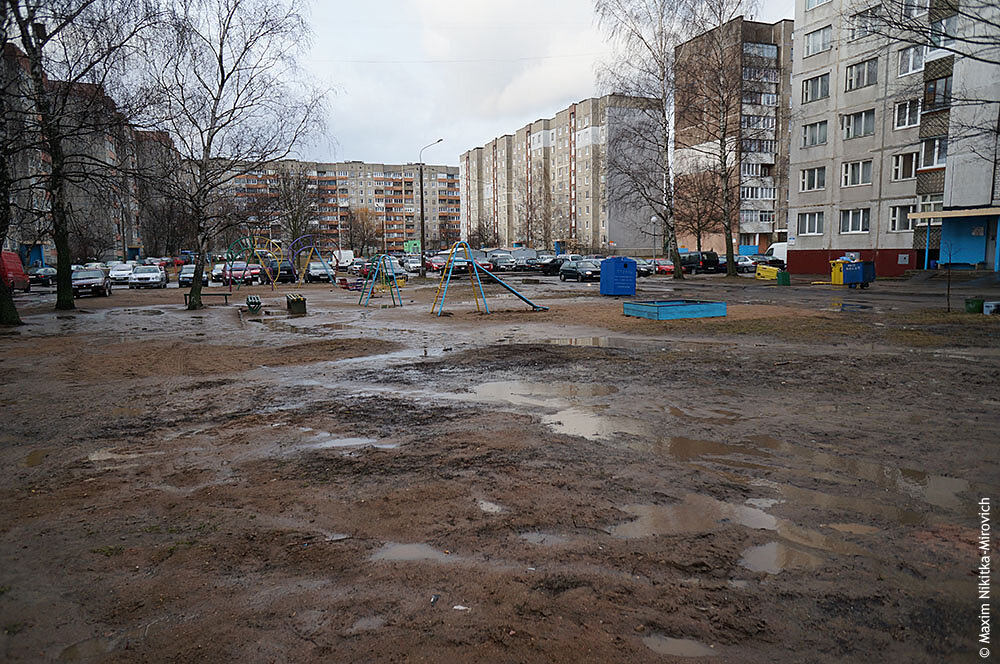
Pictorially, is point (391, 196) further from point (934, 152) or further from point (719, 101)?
point (934, 152)

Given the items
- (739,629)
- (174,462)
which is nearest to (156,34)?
(174,462)

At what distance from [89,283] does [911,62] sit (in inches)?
1827

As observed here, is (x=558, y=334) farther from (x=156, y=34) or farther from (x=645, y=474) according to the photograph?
(x=156, y=34)

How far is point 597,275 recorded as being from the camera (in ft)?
131

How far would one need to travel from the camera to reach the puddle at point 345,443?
6.54 m

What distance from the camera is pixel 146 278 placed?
1770 inches

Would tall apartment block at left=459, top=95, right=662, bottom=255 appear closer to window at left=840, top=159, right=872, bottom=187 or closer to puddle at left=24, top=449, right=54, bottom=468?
window at left=840, top=159, right=872, bottom=187

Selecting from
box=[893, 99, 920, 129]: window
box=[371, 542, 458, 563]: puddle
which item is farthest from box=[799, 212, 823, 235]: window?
box=[371, 542, 458, 563]: puddle

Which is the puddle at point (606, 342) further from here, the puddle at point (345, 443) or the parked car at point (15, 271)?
the parked car at point (15, 271)

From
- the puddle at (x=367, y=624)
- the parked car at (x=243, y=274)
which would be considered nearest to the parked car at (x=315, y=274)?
the parked car at (x=243, y=274)

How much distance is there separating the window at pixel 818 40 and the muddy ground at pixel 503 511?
37.1 metres

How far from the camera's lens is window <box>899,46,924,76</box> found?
117ft

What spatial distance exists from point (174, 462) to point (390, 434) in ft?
6.93

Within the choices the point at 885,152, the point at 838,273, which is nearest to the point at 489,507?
the point at 838,273
